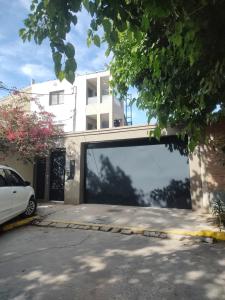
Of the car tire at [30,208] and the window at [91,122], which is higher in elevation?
the window at [91,122]

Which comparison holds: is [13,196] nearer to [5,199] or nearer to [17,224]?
[5,199]

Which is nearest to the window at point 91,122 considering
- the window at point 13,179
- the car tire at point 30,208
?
the car tire at point 30,208

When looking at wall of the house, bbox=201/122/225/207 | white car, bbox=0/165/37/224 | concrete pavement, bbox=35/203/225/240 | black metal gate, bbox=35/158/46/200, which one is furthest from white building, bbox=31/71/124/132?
white car, bbox=0/165/37/224

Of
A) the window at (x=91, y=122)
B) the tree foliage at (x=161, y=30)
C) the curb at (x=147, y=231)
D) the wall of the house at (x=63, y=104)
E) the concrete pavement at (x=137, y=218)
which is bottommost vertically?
the curb at (x=147, y=231)

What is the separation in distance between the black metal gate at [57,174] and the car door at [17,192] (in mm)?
3384

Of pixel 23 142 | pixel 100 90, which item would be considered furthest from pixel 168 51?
pixel 100 90

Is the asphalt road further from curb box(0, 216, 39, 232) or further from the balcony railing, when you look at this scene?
the balcony railing

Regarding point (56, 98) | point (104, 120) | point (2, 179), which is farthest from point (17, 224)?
point (104, 120)

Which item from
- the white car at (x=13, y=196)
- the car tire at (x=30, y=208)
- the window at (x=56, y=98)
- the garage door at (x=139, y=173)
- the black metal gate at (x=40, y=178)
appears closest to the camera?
the white car at (x=13, y=196)

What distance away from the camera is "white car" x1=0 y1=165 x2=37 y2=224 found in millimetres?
6637

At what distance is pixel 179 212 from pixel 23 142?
21.5 ft

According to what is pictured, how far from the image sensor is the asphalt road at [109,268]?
11.9 feet

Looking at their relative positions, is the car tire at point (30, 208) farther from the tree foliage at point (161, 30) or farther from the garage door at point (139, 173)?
the tree foliage at point (161, 30)

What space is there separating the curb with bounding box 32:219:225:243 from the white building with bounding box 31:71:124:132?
13.3 meters
